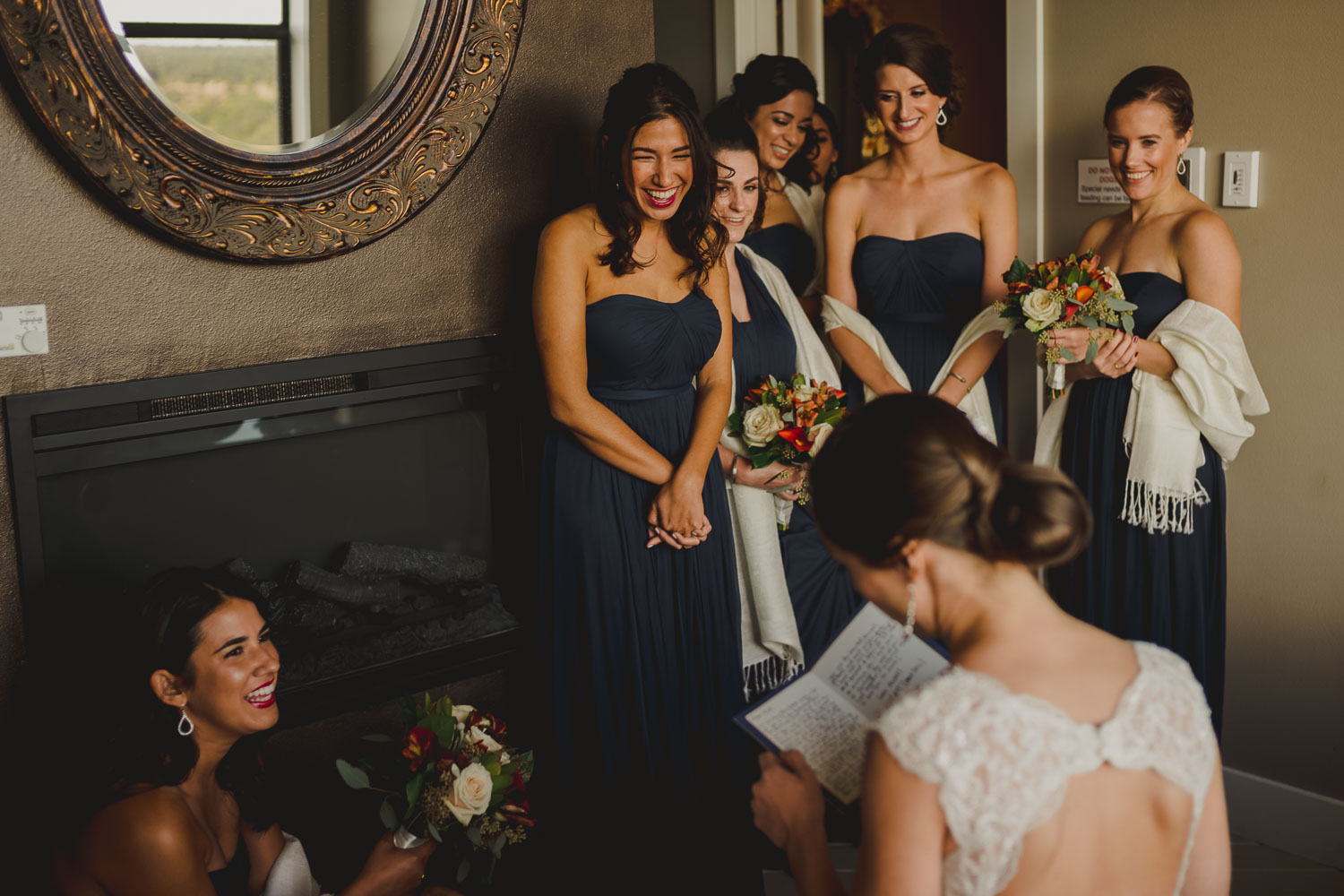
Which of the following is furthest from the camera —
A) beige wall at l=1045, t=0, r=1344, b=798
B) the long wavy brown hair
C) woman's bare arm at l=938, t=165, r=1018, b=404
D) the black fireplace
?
woman's bare arm at l=938, t=165, r=1018, b=404

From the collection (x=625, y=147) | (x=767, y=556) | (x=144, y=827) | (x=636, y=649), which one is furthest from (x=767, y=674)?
(x=144, y=827)

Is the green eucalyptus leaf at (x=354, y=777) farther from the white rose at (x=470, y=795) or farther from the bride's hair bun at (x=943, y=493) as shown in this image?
the bride's hair bun at (x=943, y=493)

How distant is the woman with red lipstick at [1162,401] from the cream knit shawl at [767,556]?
63cm

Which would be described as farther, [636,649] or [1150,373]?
[1150,373]

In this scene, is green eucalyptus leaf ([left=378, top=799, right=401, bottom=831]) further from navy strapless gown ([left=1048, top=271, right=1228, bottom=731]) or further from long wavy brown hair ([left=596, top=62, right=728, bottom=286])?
navy strapless gown ([left=1048, top=271, right=1228, bottom=731])

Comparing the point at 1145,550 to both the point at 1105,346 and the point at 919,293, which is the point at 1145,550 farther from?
the point at 919,293

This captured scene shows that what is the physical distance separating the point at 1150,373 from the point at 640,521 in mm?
1243

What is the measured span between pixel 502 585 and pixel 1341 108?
228 cm

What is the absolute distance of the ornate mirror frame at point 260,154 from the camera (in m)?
2.01

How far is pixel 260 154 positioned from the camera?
2.27m

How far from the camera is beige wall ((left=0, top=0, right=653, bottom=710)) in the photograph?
A: 6.89 feet

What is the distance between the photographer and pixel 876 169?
321cm

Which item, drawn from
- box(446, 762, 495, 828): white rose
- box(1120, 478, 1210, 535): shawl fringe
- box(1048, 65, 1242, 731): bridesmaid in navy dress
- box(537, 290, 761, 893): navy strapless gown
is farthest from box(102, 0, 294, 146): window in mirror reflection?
box(1120, 478, 1210, 535): shawl fringe

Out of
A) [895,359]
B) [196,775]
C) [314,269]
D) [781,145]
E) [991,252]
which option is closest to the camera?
[196,775]
